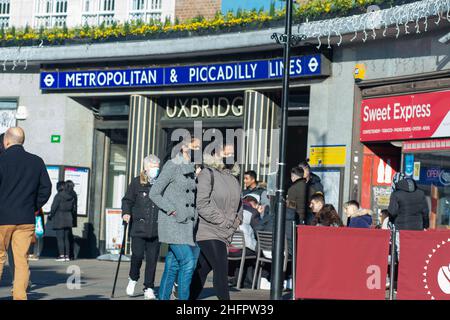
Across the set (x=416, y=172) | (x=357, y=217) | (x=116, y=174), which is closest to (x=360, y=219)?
(x=357, y=217)

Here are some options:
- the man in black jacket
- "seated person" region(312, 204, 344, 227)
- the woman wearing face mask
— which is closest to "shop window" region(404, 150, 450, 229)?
"seated person" region(312, 204, 344, 227)

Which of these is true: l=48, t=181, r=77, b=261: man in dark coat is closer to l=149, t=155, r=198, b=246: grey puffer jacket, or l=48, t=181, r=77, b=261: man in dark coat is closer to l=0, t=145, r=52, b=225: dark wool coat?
l=149, t=155, r=198, b=246: grey puffer jacket

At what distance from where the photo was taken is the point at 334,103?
748 inches

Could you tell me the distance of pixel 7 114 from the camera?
2477cm

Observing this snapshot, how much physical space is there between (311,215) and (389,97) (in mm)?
2836

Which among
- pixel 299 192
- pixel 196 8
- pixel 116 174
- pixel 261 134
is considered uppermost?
pixel 196 8

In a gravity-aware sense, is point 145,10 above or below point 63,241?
above

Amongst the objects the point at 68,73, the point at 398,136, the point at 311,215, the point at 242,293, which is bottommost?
the point at 242,293

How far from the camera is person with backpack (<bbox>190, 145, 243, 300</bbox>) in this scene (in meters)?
Answer: 11.1

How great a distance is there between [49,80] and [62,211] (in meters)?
3.54

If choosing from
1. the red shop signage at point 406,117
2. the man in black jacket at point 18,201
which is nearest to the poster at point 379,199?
the red shop signage at point 406,117

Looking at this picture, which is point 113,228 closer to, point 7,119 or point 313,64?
point 7,119
